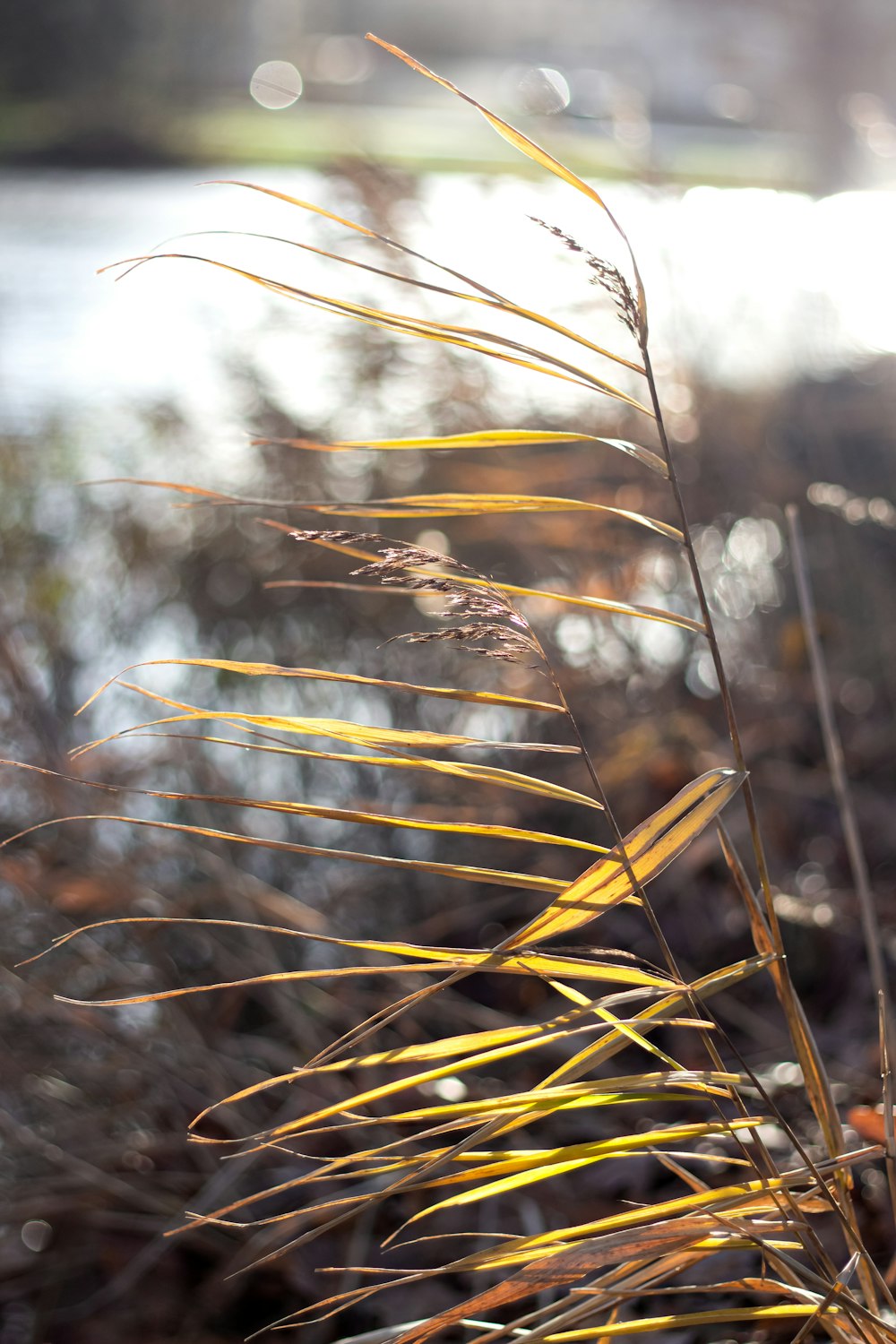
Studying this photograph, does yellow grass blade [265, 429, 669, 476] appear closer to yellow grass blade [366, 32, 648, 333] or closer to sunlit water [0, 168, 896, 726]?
yellow grass blade [366, 32, 648, 333]

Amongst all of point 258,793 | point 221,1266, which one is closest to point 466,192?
point 258,793

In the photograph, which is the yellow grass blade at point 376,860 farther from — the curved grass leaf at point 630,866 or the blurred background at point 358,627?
the blurred background at point 358,627

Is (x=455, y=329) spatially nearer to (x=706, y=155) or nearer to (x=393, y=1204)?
(x=393, y=1204)

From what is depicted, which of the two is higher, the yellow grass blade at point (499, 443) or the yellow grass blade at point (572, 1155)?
the yellow grass blade at point (499, 443)

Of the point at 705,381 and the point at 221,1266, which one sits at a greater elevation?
the point at 705,381

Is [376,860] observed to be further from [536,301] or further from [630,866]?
[536,301]

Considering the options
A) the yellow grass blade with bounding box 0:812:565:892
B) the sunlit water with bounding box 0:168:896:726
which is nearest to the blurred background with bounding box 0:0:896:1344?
the sunlit water with bounding box 0:168:896:726

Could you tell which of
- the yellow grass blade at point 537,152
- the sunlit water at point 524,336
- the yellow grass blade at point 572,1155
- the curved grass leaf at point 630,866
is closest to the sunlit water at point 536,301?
the sunlit water at point 524,336
